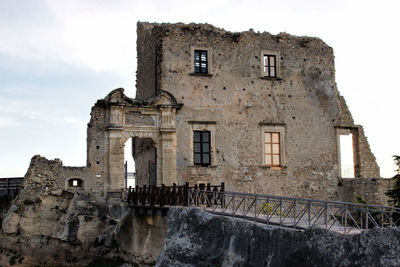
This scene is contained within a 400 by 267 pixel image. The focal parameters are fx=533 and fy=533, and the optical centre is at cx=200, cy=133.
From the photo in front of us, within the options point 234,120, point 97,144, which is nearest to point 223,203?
point 97,144

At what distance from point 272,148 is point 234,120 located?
2103mm

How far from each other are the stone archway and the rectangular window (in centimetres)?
411

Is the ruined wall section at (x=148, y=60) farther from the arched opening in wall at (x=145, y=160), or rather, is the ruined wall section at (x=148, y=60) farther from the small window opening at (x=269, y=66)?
the small window opening at (x=269, y=66)

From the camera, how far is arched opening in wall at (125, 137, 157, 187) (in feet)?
74.3

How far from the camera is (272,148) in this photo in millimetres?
22828

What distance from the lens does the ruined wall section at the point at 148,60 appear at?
22359 mm

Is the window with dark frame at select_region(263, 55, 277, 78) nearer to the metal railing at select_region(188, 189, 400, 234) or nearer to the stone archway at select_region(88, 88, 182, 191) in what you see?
the stone archway at select_region(88, 88, 182, 191)

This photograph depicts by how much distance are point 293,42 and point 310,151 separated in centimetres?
489

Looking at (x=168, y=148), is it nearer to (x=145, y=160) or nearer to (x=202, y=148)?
(x=202, y=148)

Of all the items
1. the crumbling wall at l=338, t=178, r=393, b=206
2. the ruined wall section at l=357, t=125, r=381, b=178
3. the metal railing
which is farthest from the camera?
the ruined wall section at l=357, t=125, r=381, b=178

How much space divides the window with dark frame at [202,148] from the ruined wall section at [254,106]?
296 millimetres

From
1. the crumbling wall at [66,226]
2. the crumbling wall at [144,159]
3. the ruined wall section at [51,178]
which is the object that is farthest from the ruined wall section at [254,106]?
the ruined wall section at [51,178]

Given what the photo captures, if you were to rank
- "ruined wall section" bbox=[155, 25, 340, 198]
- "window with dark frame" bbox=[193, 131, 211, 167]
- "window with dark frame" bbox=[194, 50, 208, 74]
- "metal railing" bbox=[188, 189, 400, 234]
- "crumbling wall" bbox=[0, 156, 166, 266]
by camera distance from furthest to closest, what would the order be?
"window with dark frame" bbox=[194, 50, 208, 74] → "ruined wall section" bbox=[155, 25, 340, 198] → "window with dark frame" bbox=[193, 131, 211, 167] → "crumbling wall" bbox=[0, 156, 166, 266] → "metal railing" bbox=[188, 189, 400, 234]

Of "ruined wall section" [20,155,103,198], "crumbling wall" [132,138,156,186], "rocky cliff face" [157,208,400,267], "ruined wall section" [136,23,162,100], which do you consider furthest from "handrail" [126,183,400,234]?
"ruined wall section" [136,23,162,100]
